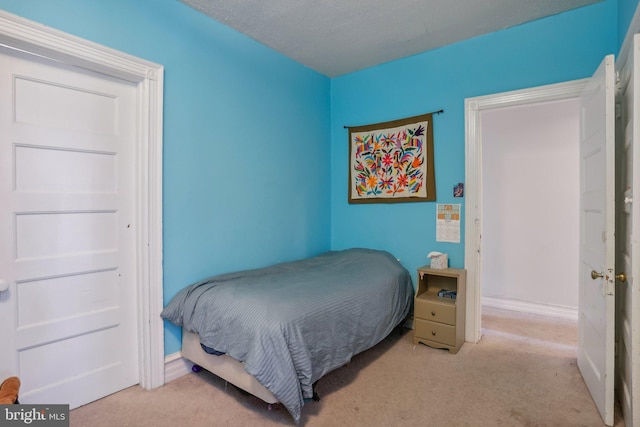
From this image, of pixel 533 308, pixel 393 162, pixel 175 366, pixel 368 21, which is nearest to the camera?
pixel 175 366

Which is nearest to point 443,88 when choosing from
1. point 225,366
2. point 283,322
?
point 283,322

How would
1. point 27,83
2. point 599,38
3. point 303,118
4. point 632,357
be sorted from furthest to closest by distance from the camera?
point 303,118 → point 599,38 → point 27,83 → point 632,357

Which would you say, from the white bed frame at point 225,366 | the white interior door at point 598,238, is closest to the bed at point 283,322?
the white bed frame at point 225,366

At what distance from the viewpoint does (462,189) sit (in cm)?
287

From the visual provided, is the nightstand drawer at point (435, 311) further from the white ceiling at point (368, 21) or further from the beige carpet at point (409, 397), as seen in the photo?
the white ceiling at point (368, 21)

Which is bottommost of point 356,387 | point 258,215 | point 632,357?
point 356,387

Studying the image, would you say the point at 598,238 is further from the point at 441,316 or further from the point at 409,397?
the point at 409,397

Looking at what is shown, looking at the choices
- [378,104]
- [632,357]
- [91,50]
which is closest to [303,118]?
[378,104]

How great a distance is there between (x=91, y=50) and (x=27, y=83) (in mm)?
363

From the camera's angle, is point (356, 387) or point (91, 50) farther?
point (356, 387)

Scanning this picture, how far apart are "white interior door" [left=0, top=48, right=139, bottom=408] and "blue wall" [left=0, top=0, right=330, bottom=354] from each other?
9.6 inches

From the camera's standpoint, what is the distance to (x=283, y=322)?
1.72m

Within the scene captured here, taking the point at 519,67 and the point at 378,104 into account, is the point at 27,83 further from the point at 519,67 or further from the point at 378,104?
the point at 519,67

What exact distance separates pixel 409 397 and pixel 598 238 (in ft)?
4.65
